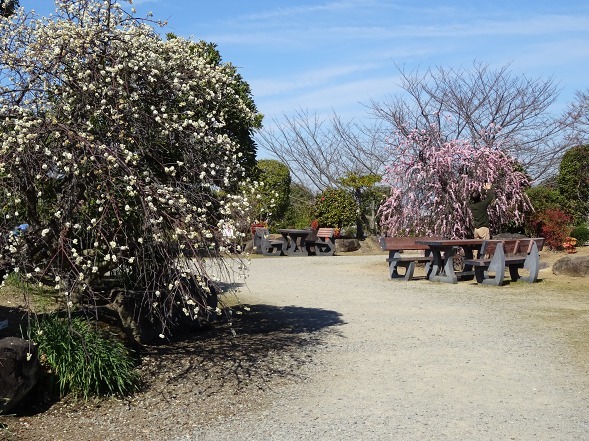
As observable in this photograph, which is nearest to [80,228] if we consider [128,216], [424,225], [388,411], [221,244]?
[128,216]

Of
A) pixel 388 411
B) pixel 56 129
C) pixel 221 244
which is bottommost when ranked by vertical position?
pixel 388 411

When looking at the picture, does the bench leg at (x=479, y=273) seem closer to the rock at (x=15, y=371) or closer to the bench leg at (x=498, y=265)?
the bench leg at (x=498, y=265)

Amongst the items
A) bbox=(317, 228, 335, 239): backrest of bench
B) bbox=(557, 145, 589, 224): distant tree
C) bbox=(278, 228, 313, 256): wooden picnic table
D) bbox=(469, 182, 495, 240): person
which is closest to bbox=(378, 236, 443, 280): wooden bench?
bbox=(469, 182, 495, 240): person

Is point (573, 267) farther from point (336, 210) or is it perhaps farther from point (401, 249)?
point (336, 210)

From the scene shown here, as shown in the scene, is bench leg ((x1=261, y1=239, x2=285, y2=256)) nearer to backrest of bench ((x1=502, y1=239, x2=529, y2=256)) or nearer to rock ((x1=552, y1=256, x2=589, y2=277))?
rock ((x1=552, y1=256, x2=589, y2=277))

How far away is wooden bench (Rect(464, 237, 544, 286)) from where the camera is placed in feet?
A: 43.2

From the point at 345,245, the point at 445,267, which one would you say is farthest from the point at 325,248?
the point at 445,267

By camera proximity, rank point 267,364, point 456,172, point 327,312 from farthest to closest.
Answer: point 456,172 < point 327,312 < point 267,364

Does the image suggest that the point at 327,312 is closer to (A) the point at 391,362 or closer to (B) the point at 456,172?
(A) the point at 391,362

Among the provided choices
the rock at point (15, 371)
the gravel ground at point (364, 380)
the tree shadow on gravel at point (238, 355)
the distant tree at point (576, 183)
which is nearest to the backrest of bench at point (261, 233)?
the distant tree at point (576, 183)

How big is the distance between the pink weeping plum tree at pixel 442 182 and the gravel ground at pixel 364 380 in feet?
17.7

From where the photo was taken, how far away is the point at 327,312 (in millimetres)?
10648

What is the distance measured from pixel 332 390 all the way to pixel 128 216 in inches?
98.9

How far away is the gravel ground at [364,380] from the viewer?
561 centimetres
